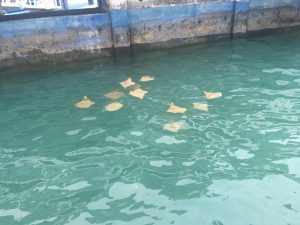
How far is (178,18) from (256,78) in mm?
3413

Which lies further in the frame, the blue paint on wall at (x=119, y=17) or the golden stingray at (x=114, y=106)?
the blue paint on wall at (x=119, y=17)

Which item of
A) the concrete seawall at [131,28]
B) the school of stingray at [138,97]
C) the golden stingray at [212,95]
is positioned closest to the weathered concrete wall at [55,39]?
the concrete seawall at [131,28]

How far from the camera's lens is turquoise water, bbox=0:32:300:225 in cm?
418

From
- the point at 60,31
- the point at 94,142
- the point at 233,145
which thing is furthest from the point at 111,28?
the point at 233,145

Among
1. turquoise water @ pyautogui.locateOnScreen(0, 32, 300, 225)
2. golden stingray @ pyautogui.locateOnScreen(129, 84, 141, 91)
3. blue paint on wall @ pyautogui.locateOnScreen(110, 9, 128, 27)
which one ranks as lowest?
turquoise water @ pyautogui.locateOnScreen(0, 32, 300, 225)

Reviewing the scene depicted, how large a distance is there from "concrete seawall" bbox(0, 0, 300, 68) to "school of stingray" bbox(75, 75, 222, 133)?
2336 mm

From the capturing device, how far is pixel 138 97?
23.6ft

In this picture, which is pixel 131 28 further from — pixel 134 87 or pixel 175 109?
pixel 175 109

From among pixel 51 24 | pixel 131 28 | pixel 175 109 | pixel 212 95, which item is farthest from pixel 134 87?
pixel 51 24

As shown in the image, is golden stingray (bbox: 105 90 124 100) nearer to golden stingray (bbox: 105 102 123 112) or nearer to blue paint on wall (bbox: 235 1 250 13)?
golden stingray (bbox: 105 102 123 112)

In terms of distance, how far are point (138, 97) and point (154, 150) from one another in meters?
2.10

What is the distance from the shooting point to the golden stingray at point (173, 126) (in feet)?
19.1

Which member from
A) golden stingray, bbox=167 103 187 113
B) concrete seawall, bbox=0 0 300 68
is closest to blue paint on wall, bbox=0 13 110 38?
concrete seawall, bbox=0 0 300 68

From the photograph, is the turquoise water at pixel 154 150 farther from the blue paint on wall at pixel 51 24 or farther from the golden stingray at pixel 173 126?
the blue paint on wall at pixel 51 24
